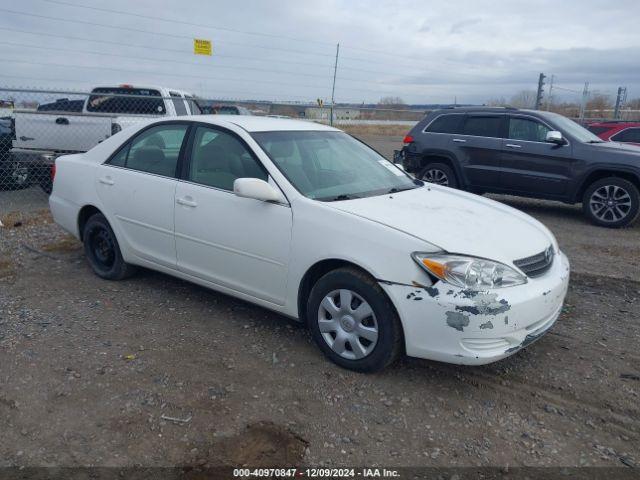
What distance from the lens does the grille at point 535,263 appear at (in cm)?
344

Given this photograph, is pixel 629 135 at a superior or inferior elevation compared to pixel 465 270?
superior

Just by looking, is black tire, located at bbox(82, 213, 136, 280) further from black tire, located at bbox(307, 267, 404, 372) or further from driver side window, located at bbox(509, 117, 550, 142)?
driver side window, located at bbox(509, 117, 550, 142)

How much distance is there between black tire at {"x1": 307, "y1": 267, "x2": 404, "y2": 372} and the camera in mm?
3346

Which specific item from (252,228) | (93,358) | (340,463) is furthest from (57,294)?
(340,463)

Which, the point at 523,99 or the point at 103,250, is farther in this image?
the point at 523,99

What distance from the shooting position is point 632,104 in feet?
107

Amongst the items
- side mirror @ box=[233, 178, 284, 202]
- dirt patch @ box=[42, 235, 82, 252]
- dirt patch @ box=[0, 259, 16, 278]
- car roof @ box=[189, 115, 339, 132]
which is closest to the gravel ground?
dirt patch @ box=[0, 259, 16, 278]

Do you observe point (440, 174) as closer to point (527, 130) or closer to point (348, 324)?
point (527, 130)

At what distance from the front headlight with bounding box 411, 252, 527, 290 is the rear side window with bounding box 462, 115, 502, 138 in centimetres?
637

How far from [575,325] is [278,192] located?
2.65m

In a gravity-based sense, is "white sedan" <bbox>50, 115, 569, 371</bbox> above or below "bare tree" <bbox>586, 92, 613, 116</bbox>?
below

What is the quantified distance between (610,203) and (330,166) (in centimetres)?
579

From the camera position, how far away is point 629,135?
1149 centimetres

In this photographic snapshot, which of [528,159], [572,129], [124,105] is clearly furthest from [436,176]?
[124,105]
